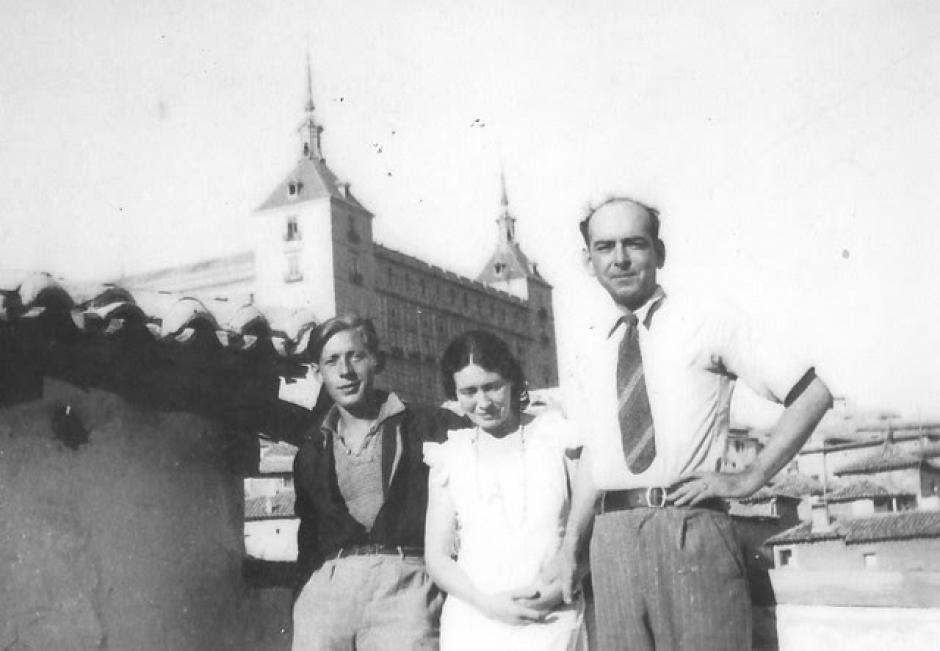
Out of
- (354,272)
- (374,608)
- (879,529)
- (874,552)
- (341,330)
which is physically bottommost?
(874,552)

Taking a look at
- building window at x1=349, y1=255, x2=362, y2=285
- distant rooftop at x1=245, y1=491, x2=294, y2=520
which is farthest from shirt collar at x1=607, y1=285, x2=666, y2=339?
building window at x1=349, y1=255, x2=362, y2=285

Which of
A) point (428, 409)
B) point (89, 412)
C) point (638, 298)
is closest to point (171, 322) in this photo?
point (89, 412)

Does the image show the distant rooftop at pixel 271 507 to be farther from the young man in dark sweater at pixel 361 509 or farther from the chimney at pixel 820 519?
the young man in dark sweater at pixel 361 509

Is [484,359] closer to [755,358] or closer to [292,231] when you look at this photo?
[755,358]

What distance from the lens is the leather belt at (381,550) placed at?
117 inches

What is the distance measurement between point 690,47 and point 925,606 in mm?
2874

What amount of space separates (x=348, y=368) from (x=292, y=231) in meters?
42.3

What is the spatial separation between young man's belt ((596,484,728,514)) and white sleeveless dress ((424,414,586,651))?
10.7 inches

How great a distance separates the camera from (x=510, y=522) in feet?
8.80

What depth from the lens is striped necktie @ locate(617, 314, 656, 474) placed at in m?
2.39

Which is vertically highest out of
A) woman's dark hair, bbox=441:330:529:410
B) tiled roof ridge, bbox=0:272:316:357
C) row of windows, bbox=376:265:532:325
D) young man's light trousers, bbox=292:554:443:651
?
row of windows, bbox=376:265:532:325

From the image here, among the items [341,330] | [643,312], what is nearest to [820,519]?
[341,330]

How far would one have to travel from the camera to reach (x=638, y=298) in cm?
255

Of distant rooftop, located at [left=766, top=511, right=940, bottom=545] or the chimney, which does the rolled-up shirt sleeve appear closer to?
distant rooftop, located at [left=766, top=511, right=940, bottom=545]
